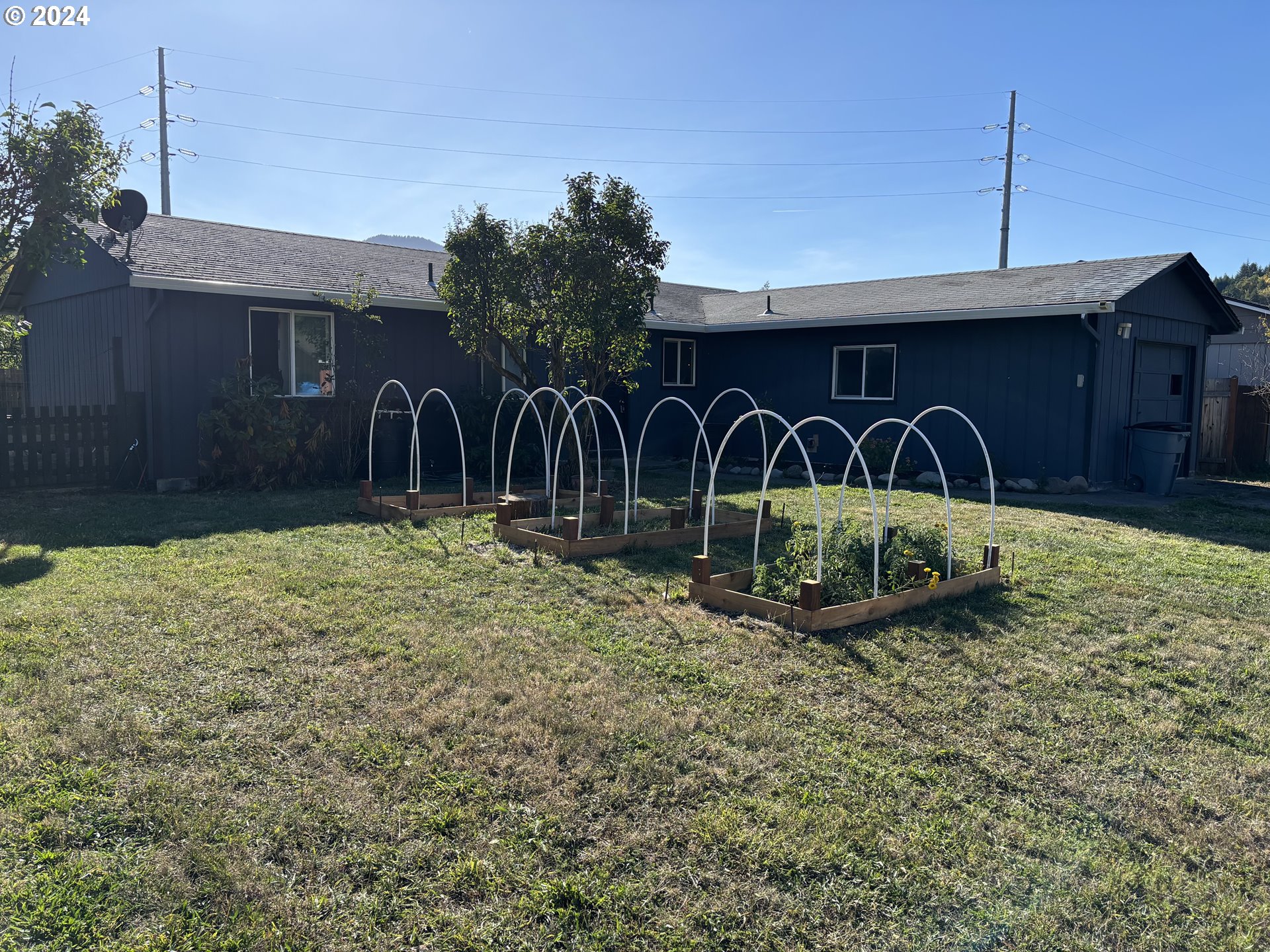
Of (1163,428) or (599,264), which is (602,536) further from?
(1163,428)

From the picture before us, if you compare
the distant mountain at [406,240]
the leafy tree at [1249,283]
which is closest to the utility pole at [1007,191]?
the leafy tree at [1249,283]

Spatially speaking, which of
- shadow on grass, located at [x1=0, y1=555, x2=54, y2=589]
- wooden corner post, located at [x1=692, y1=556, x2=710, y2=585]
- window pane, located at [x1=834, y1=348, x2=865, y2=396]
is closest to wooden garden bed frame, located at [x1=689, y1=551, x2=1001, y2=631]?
wooden corner post, located at [x1=692, y1=556, x2=710, y2=585]

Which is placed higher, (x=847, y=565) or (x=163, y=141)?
(x=163, y=141)

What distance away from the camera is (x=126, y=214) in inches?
437

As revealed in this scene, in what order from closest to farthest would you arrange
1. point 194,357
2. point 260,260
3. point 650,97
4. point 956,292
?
point 194,357 → point 260,260 → point 956,292 → point 650,97

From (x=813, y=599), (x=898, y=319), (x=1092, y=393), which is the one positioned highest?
(x=898, y=319)

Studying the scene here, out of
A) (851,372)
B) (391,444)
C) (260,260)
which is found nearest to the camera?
(260,260)

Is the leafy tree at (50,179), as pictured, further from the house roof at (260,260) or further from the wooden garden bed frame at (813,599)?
the wooden garden bed frame at (813,599)

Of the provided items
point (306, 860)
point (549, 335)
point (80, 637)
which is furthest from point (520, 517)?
point (306, 860)

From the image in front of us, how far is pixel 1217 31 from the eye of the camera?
40.2 ft

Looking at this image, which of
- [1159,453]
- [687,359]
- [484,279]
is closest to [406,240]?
[687,359]

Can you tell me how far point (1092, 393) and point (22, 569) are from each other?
11960 millimetres

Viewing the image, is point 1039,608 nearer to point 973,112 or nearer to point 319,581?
point 319,581

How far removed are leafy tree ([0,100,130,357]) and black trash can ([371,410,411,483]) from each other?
399cm
